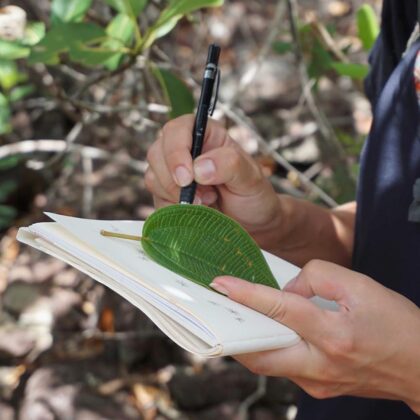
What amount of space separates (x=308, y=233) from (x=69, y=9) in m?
0.77

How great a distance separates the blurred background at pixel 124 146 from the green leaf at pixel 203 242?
0.60 meters

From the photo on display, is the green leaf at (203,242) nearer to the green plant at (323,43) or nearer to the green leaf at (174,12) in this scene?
the green leaf at (174,12)

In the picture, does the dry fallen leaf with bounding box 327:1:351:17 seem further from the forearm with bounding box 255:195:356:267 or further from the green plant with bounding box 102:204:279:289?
the green plant with bounding box 102:204:279:289

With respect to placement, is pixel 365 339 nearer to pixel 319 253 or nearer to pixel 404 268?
pixel 404 268

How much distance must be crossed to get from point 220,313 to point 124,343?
182 cm

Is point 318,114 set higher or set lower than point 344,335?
lower

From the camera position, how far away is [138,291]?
806 mm

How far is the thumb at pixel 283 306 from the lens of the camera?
810 mm

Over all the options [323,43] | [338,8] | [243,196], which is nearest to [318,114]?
[323,43]

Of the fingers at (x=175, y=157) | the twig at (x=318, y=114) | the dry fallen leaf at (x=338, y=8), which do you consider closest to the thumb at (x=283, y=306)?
the fingers at (x=175, y=157)

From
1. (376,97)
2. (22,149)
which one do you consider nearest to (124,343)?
(22,149)

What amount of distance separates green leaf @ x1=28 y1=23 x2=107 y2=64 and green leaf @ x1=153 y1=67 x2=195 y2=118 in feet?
0.46

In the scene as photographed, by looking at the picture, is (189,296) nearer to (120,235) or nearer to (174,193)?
(120,235)

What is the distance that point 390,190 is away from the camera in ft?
3.54
